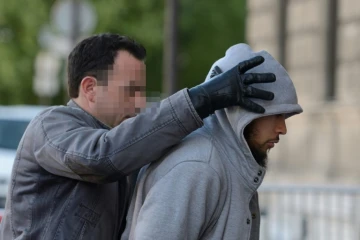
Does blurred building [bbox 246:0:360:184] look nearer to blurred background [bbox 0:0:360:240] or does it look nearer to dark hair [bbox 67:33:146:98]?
blurred background [bbox 0:0:360:240]

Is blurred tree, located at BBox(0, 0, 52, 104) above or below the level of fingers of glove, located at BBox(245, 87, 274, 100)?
below

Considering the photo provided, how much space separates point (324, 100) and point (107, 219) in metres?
11.1

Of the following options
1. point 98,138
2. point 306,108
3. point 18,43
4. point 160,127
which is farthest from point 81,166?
point 18,43

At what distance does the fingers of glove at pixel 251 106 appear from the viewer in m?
3.09

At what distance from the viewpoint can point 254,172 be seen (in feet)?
10.4

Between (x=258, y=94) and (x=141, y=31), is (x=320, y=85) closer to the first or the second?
(x=258, y=94)

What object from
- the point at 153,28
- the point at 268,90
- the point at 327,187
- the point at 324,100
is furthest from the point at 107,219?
the point at 153,28

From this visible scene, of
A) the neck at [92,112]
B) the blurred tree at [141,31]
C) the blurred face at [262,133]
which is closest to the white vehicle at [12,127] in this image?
the neck at [92,112]

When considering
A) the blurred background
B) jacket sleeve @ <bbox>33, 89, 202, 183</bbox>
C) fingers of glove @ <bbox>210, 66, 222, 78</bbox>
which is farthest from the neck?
the blurred background

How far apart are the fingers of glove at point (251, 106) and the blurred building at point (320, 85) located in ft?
32.3

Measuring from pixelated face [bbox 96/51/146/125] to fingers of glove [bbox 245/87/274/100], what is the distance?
1.30ft

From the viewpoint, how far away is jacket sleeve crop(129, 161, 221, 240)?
9.83ft

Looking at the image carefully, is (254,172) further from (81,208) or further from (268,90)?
(81,208)

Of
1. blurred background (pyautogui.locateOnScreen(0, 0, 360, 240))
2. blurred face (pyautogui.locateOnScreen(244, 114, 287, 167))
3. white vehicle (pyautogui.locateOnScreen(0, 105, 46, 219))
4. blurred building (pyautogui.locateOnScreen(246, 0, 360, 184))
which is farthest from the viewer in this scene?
blurred building (pyautogui.locateOnScreen(246, 0, 360, 184))
